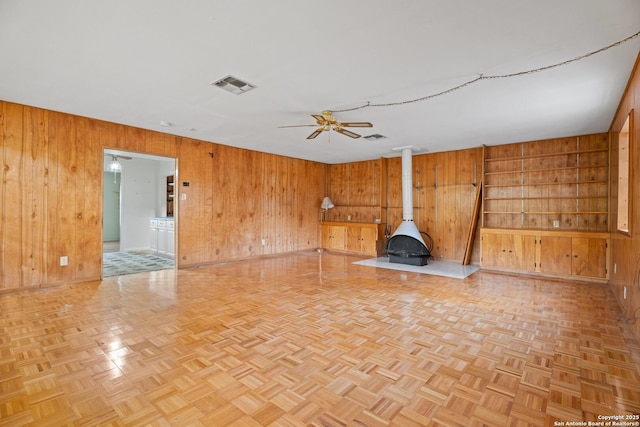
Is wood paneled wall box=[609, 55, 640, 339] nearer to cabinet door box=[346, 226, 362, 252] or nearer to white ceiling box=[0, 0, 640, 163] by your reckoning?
white ceiling box=[0, 0, 640, 163]

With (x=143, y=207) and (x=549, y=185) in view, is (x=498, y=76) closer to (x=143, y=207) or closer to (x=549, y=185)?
(x=549, y=185)

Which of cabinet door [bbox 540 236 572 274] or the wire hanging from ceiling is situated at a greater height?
the wire hanging from ceiling

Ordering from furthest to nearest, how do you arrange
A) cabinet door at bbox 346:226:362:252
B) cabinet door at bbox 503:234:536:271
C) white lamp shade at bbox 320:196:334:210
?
white lamp shade at bbox 320:196:334:210 → cabinet door at bbox 346:226:362:252 → cabinet door at bbox 503:234:536:271

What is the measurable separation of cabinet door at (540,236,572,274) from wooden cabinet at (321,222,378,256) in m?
3.16

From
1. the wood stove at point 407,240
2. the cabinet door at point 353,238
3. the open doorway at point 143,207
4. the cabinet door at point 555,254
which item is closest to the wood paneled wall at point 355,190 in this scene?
the cabinet door at point 353,238

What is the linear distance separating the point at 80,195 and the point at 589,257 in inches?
300

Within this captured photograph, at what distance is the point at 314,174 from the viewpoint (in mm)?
8195

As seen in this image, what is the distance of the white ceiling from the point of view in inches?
80.5

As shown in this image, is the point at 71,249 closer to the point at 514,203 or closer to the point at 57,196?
the point at 57,196

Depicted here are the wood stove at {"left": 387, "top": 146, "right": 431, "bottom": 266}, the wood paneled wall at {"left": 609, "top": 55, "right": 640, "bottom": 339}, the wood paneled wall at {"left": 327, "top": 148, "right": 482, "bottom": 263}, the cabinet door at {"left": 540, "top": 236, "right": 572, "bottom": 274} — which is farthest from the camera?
the wood paneled wall at {"left": 327, "top": 148, "right": 482, "bottom": 263}

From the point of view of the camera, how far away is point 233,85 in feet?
10.6

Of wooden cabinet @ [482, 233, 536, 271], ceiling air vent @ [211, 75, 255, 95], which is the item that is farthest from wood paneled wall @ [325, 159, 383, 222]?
ceiling air vent @ [211, 75, 255, 95]

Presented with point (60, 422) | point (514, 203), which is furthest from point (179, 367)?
point (514, 203)

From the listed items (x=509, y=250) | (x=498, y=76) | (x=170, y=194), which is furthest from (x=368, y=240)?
(x=170, y=194)
